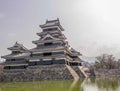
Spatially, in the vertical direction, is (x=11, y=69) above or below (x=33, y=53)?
below

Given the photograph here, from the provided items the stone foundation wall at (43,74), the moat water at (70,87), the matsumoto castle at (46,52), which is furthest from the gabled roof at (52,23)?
the moat water at (70,87)

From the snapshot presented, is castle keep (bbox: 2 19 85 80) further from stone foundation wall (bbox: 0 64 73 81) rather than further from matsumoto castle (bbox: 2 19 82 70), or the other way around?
stone foundation wall (bbox: 0 64 73 81)

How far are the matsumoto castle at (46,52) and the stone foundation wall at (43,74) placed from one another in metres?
1.17

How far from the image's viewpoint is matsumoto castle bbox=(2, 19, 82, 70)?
4356 centimetres

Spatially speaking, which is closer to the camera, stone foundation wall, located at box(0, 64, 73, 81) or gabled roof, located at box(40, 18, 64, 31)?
stone foundation wall, located at box(0, 64, 73, 81)

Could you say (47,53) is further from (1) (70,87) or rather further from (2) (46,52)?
(1) (70,87)

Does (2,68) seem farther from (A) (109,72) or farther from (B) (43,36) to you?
(A) (109,72)

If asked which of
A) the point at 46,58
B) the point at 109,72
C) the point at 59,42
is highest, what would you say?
the point at 59,42

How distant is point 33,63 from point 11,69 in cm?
713

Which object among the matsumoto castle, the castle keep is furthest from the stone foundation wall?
the matsumoto castle

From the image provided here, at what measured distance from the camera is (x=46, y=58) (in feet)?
145

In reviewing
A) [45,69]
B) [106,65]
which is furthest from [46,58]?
[106,65]

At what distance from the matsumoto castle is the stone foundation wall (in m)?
1.17

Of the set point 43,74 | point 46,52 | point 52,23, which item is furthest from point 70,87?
point 52,23
